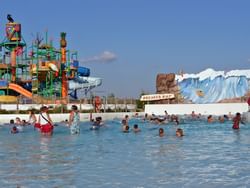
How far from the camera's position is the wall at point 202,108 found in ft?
141

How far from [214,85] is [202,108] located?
9473 millimetres

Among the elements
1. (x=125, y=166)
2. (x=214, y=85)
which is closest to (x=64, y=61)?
(x=214, y=85)

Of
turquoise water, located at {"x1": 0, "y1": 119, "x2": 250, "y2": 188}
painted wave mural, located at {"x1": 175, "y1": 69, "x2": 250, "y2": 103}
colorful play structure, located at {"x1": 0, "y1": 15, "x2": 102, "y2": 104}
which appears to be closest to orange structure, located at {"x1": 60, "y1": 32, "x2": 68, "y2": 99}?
colorful play structure, located at {"x1": 0, "y1": 15, "x2": 102, "y2": 104}

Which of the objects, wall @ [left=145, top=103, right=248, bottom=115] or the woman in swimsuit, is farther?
wall @ [left=145, top=103, right=248, bottom=115]

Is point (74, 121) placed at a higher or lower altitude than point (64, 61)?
lower

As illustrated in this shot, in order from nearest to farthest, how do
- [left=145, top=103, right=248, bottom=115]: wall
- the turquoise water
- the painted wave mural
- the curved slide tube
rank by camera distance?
the turquoise water, [left=145, top=103, right=248, bottom=115]: wall, the painted wave mural, the curved slide tube

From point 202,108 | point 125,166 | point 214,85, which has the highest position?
point 214,85

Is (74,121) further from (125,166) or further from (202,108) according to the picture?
(202,108)

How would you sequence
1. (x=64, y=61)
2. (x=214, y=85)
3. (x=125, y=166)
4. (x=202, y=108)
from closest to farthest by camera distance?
1. (x=125, y=166)
2. (x=202, y=108)
3. (x=64, y=61)
4. (x=214, y=85)

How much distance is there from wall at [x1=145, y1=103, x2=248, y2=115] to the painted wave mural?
308 inches

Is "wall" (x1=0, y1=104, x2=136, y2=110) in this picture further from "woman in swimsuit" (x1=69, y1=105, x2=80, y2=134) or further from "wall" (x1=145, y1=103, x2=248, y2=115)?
"woman in swimsuit" (x1=69, y1=105, x2=80, y2=134)

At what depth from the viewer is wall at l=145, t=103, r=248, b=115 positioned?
43.0 meters

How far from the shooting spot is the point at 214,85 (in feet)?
173

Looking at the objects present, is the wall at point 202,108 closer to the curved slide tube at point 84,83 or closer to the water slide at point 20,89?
the curved slide tube at point 84,83
